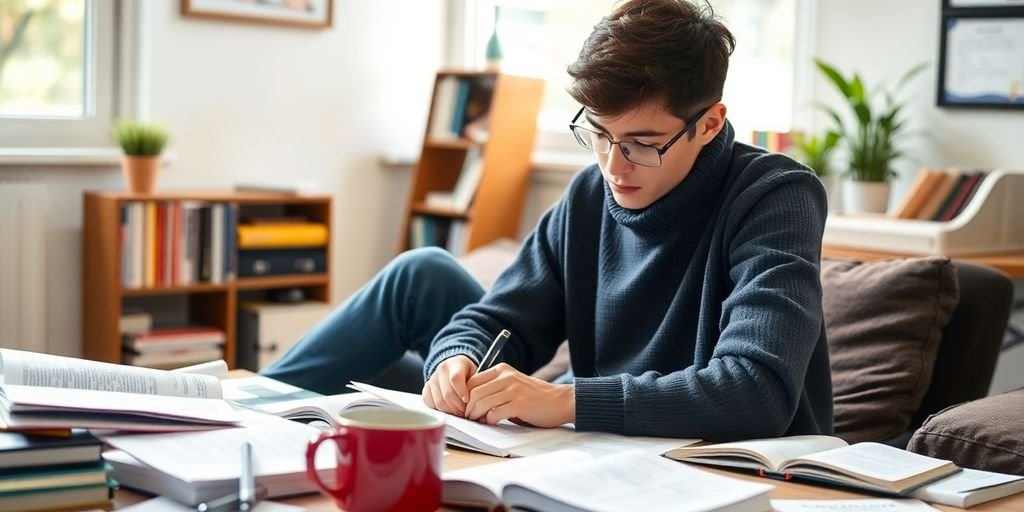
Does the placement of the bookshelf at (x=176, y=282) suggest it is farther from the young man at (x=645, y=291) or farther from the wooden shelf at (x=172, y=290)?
the young man at (x=645, y=291)

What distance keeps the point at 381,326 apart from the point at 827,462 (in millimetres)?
1003

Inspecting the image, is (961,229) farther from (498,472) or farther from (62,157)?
(62,157)

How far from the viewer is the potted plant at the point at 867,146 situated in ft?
10.3

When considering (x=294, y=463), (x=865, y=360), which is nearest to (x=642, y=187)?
(x=865, y=360)

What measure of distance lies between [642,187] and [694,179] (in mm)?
77

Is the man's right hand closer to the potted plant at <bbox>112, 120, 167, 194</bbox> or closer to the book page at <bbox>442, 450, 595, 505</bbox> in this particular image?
the book page at <bbox>442, 450, 595, 505</bbox>

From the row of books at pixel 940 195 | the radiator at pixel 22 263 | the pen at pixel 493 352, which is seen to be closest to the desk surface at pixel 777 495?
the pen at pixel 493 352

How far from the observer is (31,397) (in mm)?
1084

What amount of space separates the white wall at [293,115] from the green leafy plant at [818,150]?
5.23 feet

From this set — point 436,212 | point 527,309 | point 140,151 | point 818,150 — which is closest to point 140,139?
point 140,151

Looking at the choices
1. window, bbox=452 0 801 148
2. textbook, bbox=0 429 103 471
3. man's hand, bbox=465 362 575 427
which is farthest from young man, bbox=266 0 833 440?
window, bbox=452 0 801 148

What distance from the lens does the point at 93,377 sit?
4.07ft

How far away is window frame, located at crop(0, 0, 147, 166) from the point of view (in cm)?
356

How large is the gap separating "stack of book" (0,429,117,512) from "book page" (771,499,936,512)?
58cm
